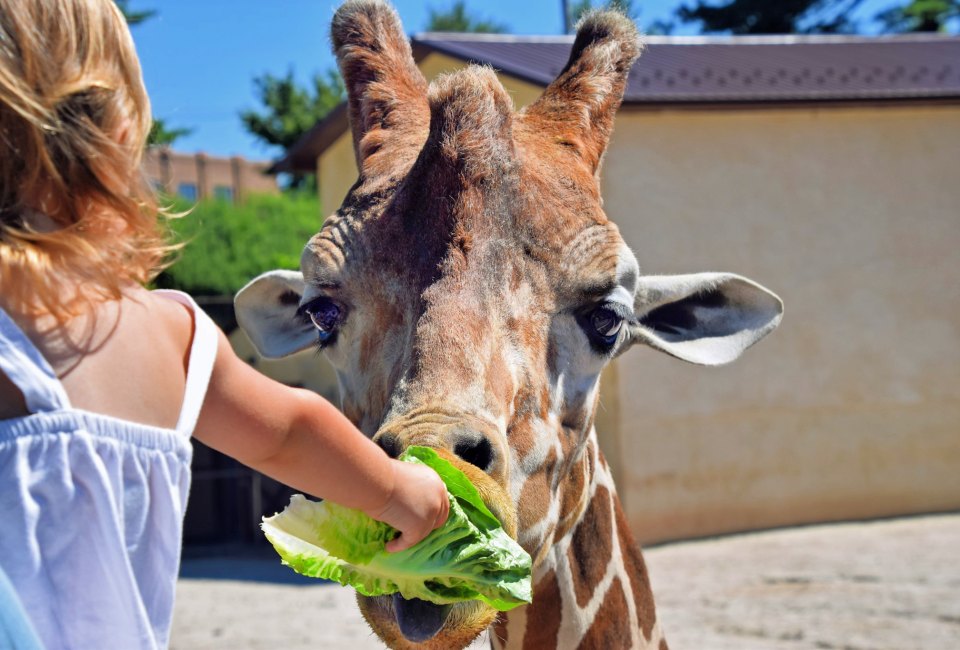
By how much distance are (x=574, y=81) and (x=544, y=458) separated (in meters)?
1.34

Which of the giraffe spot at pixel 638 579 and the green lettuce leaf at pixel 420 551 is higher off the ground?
A: the green lettuce leaf at pixel 420 551

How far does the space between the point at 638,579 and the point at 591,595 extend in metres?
0.34

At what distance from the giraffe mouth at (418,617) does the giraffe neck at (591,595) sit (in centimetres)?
85

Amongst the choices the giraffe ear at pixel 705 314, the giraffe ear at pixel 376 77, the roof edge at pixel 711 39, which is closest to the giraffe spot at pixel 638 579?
the giraffe ear at pixel 705 314

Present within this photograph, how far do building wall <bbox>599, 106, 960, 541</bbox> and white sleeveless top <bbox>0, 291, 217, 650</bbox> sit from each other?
11.7 m

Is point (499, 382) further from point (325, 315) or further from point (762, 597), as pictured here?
point (762, 597)

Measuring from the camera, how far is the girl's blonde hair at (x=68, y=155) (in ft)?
4.85

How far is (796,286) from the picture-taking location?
45.4 ft

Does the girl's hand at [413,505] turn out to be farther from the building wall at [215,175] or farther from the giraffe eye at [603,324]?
the building wall at [215,175]

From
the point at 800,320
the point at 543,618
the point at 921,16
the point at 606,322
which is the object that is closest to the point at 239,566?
the point at 800,320

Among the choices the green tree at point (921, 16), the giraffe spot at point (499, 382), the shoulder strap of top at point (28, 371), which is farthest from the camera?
the green tree at point (921, 16)

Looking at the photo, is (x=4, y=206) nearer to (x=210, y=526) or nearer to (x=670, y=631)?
(x=670, y=631)

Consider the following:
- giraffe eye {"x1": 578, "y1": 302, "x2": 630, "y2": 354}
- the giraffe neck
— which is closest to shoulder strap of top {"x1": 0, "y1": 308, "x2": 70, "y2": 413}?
giraffe eye {"x1": 578, "y1": 302, "x2": 630, "y2": 354}

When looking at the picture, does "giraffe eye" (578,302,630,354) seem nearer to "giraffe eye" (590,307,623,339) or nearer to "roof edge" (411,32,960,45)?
"giraffe eye" (590,307,623,339)
